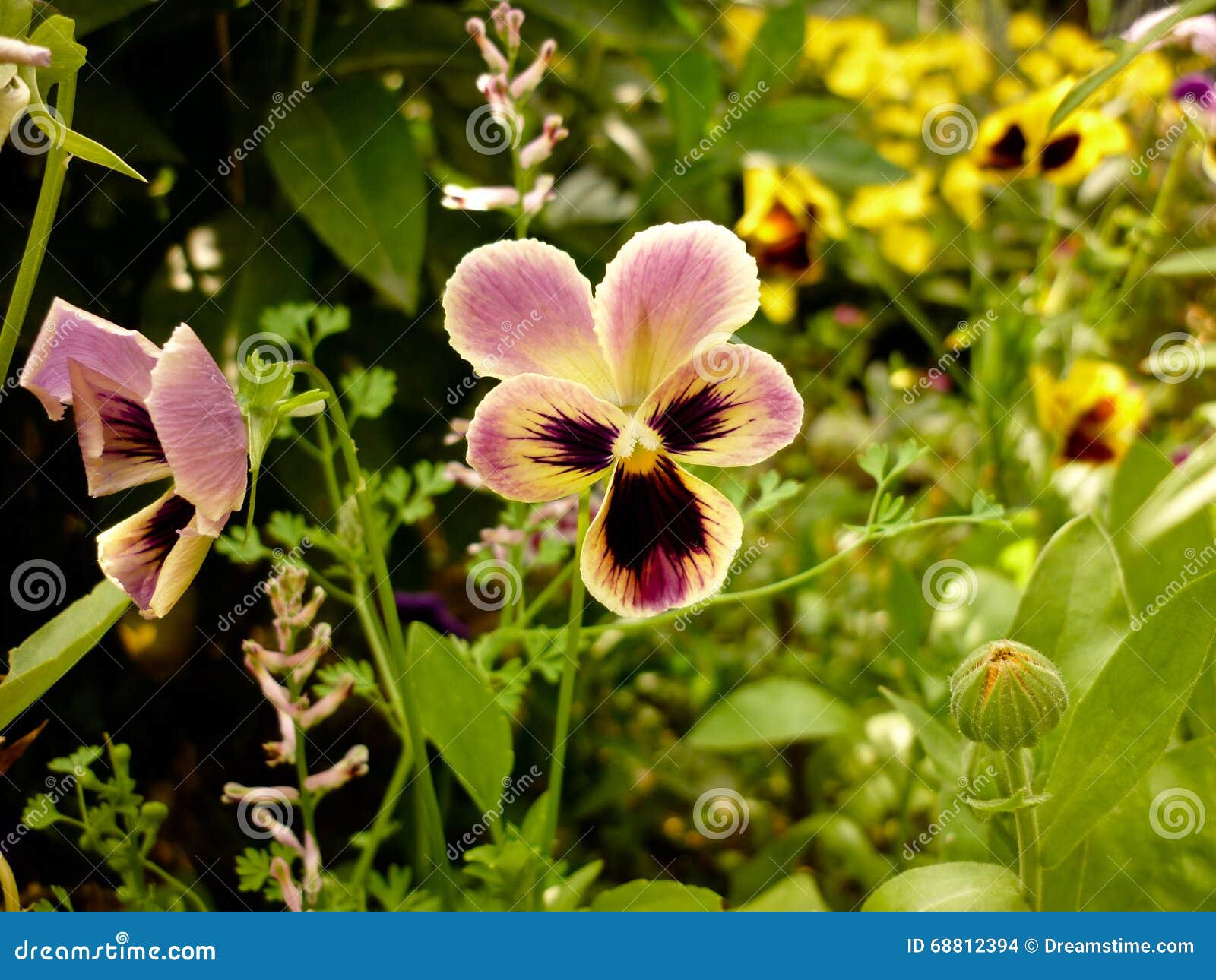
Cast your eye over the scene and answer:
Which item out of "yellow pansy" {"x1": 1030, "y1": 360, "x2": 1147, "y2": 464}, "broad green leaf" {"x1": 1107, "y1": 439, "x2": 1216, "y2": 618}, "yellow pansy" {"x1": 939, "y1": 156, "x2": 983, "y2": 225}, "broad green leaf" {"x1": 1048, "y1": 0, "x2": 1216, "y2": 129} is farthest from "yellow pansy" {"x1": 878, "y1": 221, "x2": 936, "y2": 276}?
"broad green leaf" {"x1": 1048, "y1": 0, "x2": 1216, "y2": 129}

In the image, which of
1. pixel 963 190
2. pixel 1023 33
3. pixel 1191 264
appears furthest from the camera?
pixel 1023 33

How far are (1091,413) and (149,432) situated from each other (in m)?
0.77

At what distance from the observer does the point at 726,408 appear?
398 mm

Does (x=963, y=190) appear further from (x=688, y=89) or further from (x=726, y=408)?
(x=726, y=408)

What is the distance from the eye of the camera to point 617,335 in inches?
16.1

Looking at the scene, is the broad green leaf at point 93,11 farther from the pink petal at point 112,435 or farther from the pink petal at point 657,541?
the pink petal at point 657,541

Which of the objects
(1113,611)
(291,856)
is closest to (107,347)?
(291,856)

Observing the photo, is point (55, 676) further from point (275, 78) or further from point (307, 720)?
point (275, 78)

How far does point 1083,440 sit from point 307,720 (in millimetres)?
689

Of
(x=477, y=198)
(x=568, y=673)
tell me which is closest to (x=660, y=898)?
(x=568, y=673)

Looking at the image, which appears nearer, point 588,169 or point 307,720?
point 307,720

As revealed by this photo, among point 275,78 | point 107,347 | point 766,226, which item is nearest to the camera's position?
point 107,347

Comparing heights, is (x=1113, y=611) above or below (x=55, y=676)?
above

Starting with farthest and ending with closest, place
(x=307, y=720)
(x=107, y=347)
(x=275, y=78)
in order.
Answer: (x=275, y=78), (x=307, y=720), (x=107, y=347)
